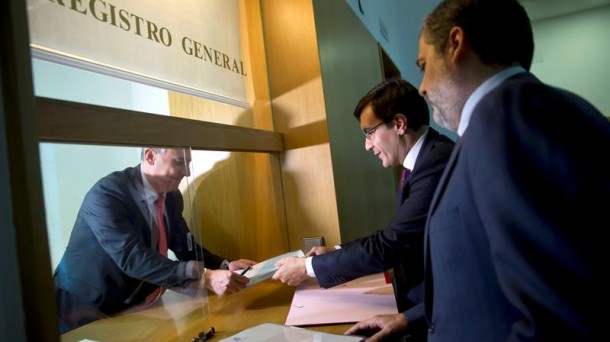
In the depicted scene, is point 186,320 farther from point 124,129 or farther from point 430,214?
point 430,214

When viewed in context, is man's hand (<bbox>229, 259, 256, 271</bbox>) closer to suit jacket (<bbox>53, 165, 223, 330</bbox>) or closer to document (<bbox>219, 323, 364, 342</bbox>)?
suit jacket (<bbox>53, 165, 223, 330</bbox>)

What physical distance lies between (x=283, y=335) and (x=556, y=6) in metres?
5.23

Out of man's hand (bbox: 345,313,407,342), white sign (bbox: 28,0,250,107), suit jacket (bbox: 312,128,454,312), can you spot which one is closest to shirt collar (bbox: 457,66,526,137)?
suit jacket (bbox: 312,128,454,312)

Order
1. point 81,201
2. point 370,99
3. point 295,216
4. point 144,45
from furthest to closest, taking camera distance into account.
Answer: point 295,216
point 370,99
point 144,45
point 81,201

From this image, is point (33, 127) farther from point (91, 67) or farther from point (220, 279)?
point (220, 279)

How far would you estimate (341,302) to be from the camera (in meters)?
1.15

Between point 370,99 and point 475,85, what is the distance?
0.67m

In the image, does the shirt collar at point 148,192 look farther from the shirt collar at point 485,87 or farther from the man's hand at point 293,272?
the shirt collar at point 485,87

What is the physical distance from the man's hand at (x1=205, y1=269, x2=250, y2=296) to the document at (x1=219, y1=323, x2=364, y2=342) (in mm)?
253

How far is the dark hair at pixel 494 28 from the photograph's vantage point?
673mm

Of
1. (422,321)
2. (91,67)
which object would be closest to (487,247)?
(422,321)

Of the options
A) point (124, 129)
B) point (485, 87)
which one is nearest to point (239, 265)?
point (124, 129)

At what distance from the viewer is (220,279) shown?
1.22 m

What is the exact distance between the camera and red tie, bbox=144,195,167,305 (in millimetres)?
1072
